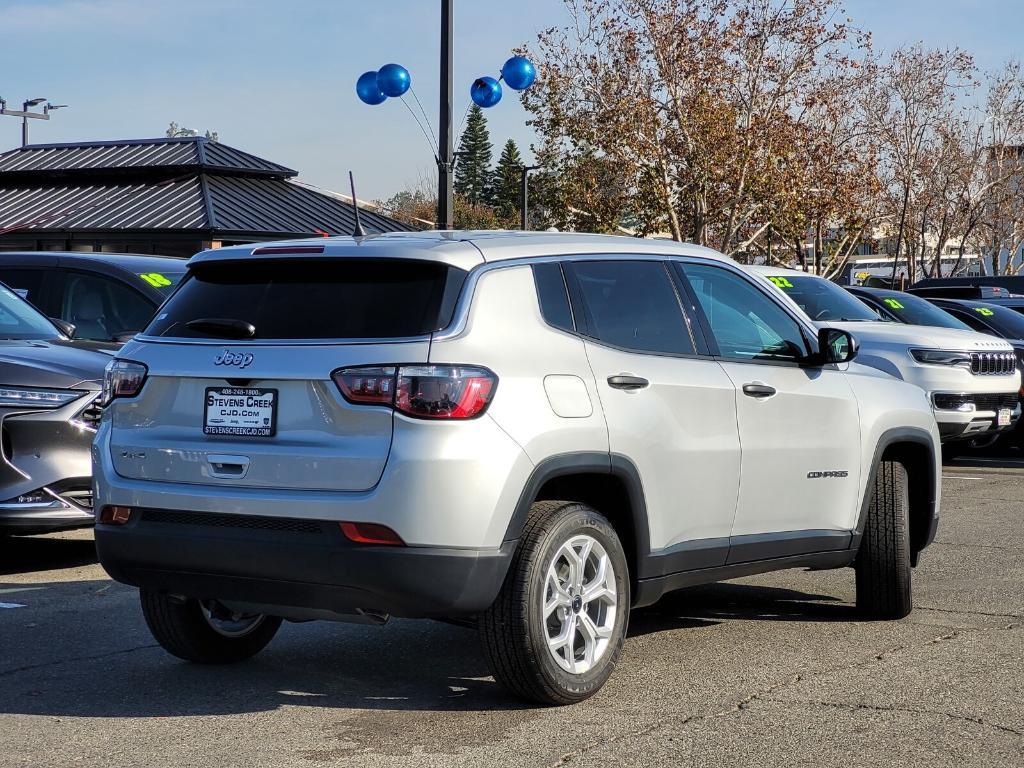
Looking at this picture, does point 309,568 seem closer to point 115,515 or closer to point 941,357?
point 115,515

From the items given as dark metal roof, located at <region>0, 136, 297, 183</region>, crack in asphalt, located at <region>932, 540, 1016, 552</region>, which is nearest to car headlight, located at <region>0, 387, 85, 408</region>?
crack in asphalt, located at <region>932, 540, 1016, 552</region>

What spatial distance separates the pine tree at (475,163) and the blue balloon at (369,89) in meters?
117

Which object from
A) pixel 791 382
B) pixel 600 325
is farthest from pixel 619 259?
pixel 791 382

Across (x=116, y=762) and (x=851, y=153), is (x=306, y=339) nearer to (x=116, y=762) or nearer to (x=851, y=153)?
(x=116, y=762)

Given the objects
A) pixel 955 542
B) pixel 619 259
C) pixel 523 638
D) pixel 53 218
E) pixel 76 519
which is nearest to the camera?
pixel 523 638

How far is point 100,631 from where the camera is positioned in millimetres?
6660

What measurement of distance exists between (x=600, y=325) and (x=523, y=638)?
1250 mm

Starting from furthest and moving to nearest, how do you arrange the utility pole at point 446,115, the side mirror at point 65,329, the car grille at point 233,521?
the utility pole at point 446,115, the side mirror at point 65,329, the car grille at point 233,521

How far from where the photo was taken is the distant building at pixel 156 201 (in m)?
36.2

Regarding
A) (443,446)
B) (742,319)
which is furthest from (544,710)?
(742,319)

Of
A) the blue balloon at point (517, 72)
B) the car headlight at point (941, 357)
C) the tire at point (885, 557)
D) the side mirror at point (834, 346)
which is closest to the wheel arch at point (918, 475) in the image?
the tire at point (885, 557)

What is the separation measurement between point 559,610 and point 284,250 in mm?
1622

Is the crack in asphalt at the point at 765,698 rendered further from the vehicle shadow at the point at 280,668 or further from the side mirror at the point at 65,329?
the side mirror at the point at 65,329

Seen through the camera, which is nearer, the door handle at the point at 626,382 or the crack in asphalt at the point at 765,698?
the crack in asphalt at the point at 765,698
